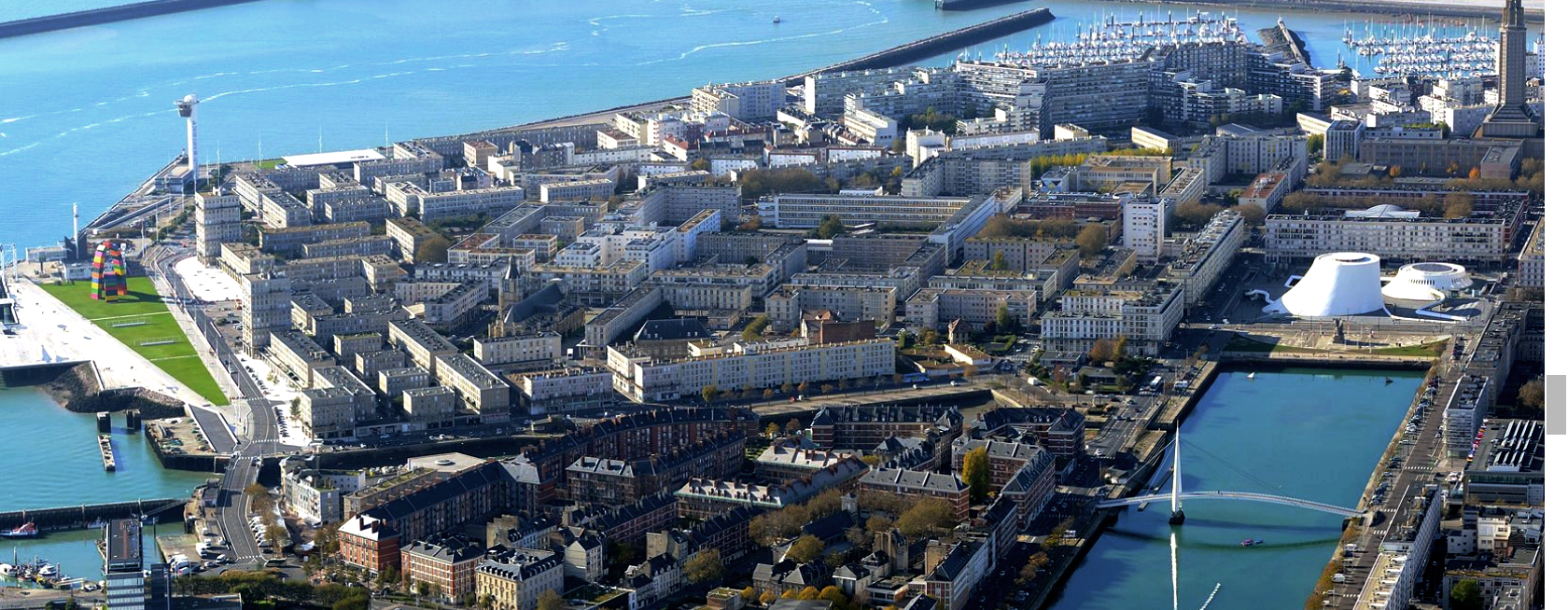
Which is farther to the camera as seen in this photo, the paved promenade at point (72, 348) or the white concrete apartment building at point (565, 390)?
the paved promenade at point (72, 348)

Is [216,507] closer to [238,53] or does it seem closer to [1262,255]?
[1262,255]

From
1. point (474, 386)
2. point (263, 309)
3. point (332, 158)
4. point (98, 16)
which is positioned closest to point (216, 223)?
point (263, 309)

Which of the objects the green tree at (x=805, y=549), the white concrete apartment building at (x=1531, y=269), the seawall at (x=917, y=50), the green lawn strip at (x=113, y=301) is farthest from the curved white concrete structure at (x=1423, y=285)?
the seawall at (x=917, y=50)

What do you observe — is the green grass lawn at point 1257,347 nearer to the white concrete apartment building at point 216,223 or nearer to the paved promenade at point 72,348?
the paved promenade at point 72,348

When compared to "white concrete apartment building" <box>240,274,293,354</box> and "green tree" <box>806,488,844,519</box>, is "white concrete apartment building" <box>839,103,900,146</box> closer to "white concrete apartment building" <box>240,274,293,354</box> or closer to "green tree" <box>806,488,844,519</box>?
"white concrete apartment building" <box>240,274,293,354</box>

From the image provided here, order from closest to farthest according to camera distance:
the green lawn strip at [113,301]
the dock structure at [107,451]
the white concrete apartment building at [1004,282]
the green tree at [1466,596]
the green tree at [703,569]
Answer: the green tree at [1466,596] < the green tree at [703,569] < the dock structure at [107,451] < the white concrete apartment building at [1004,282] < the green lawn strip at [113,301]

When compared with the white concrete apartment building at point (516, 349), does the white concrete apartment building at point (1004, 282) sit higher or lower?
higher

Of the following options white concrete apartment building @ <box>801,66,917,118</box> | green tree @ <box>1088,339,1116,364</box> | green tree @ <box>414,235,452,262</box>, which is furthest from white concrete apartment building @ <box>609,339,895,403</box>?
white concrete apartment building @ <box>801,66,917,118</box>
